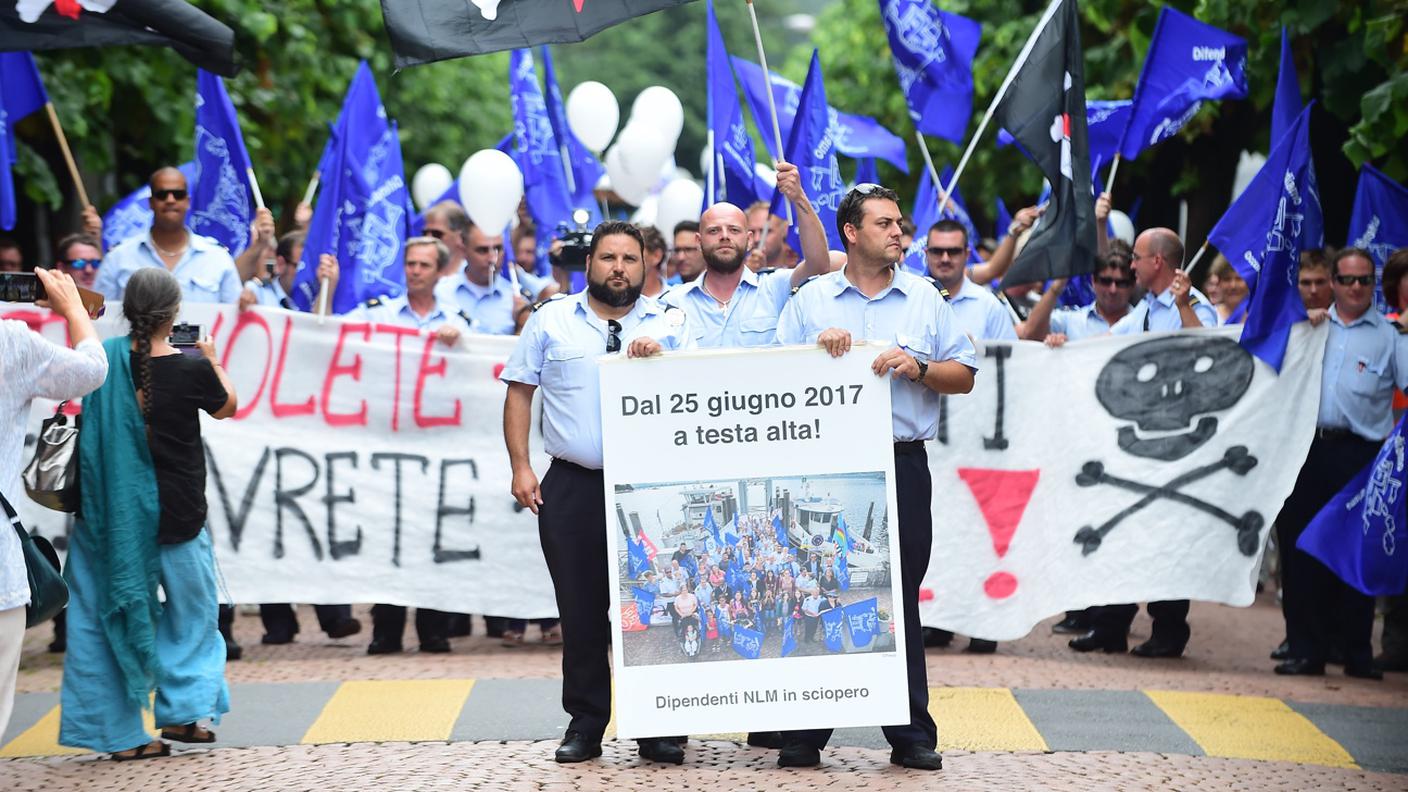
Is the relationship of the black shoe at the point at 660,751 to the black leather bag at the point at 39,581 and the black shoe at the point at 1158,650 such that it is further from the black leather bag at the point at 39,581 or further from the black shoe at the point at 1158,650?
the black shoe at the point at 1158,650

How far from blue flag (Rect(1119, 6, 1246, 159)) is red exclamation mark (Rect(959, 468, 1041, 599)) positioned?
2.16 meters

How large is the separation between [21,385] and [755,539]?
2.41 meters

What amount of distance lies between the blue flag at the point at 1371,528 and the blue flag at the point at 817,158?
9.09 feet

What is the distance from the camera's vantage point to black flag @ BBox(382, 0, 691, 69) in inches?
289

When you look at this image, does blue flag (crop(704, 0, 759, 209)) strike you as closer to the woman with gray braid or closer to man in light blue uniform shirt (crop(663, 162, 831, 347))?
man in light blue uniform shirt (crop(663, 162, 831, 347))

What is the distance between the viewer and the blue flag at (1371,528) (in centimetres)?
895

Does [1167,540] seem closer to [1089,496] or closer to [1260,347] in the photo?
[1089,496]

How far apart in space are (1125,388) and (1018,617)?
1252 mm

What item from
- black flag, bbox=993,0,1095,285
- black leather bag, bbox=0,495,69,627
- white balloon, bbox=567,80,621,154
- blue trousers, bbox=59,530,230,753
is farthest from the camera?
white balloon, bbox=567,80,621,154

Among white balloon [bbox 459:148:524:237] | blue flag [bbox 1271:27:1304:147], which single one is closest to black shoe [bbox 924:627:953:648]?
blue flag [bbox 1271:27:1304:147]

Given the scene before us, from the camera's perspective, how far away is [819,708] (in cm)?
675

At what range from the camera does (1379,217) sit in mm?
10422

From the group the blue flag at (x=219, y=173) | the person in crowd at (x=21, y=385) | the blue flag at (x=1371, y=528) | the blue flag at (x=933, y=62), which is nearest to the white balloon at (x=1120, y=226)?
the blue flag at (x=933, y=62)

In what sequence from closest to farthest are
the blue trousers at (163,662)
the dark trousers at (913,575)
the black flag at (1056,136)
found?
1. the dark trousers at (913,575)
2. the blue trousers at (163,662)
3. the black flag at (1056,136)
